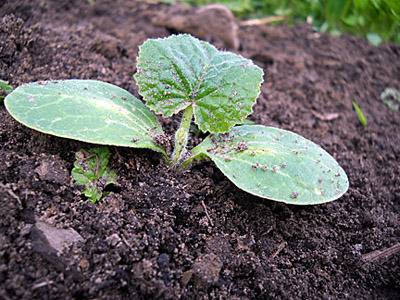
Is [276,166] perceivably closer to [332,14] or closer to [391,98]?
[391,98]


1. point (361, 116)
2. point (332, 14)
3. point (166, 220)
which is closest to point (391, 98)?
point (361, 116)

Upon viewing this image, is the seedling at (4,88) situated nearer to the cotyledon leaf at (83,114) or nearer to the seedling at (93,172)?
the cotyledon leaf at (83,114)

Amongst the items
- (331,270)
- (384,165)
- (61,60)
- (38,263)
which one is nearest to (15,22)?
(61,60)

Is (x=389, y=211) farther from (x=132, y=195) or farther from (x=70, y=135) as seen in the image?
(x=70, y=135)

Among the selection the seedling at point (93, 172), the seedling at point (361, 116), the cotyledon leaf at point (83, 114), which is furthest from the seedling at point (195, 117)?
the seedling at point (361, 116)

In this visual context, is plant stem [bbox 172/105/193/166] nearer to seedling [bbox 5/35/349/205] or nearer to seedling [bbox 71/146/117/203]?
seedling [bbox 5/35/349/205]
